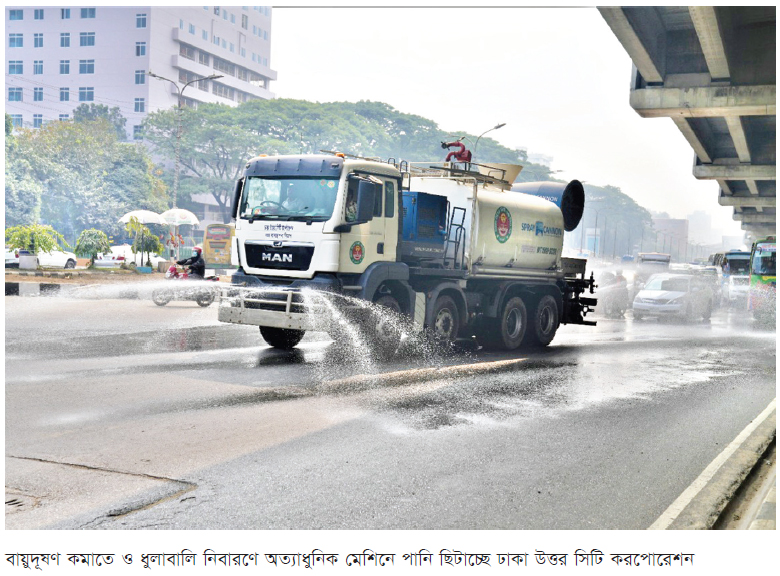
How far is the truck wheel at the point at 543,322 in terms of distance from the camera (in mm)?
16562

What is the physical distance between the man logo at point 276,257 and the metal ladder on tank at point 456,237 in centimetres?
328

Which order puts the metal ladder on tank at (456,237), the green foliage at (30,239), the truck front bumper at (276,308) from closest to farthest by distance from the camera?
the truck front bumper at (276,308) → the metal ladder on tank at (456,237) → the green foliage at (30,239)

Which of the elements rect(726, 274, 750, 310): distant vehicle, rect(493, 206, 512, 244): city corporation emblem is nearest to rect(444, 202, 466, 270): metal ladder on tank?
rect(493, 206, 512, 244): city corporation emblem

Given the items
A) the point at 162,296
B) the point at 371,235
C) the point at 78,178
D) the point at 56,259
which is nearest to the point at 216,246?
the point at 56,259

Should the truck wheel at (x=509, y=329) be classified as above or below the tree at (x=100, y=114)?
below

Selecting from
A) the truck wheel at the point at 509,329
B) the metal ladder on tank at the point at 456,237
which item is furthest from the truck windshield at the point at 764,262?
the metal ladder on tank at the point at 456,237

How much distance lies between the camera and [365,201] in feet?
40.1

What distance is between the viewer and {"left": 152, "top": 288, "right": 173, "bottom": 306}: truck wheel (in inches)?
940

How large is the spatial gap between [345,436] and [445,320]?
672 cm

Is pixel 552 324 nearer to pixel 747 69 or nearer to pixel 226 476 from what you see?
pixel 747 69

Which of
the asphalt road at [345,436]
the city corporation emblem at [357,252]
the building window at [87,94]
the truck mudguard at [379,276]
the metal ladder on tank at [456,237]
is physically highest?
the building window at [87,94]

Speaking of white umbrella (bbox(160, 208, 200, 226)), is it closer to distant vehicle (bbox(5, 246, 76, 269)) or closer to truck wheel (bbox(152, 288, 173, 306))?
distant vehicle (bbox(5, 246, 76, 269))

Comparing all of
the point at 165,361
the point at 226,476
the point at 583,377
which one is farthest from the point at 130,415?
the point at 583,377

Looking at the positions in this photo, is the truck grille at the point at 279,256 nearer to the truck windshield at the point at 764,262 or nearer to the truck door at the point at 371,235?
the truck door at the point at 371,235
